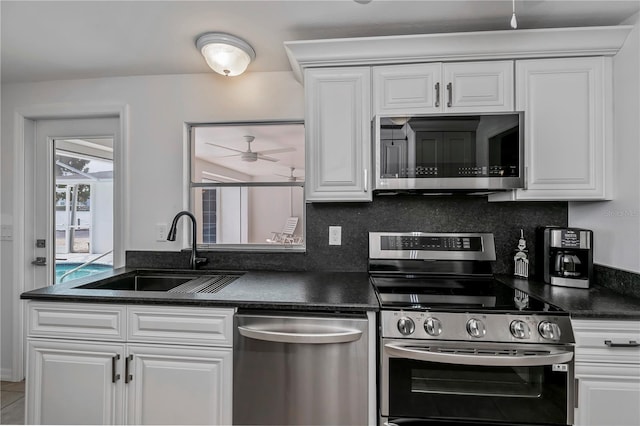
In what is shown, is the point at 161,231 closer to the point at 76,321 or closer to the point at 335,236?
the point at 76,321

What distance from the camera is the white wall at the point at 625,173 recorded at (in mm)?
1502

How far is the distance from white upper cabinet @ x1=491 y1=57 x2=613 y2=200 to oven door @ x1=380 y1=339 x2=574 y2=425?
86cm

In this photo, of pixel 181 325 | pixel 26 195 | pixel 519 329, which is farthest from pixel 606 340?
pixel 26 195

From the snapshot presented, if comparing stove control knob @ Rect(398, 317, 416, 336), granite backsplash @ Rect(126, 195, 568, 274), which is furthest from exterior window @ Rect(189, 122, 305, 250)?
stove control knob @ Rect(398, 317, 416, 336)

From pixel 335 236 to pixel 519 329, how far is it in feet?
3.67

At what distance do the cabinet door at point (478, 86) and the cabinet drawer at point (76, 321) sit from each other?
1961mm

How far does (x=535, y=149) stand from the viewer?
1.67 m

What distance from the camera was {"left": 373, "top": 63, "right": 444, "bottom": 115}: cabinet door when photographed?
1719mm

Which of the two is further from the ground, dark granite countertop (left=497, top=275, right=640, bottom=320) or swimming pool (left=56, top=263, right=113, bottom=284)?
dark granite countertop (left=497, top=275, right=640, bottom=320)

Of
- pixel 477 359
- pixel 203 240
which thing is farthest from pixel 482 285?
pixel 203 240

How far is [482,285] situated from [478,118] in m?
0.89

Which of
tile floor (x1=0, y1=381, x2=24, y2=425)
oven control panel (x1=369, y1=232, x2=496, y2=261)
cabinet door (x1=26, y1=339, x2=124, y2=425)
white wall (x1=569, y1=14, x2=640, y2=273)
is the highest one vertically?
white wall (x1=569, y1=14, x2=640, y2=273)

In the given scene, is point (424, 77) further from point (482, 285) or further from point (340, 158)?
point (482, 285)

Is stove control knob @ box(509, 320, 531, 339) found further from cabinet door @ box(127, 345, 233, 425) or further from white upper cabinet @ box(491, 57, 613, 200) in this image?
cabinet door @ box(127, 345, 233, 425)
